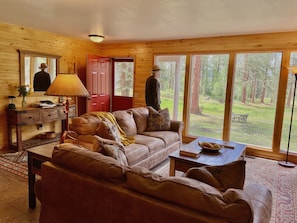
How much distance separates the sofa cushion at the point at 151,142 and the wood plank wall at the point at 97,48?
227cm

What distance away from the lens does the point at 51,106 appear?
15.9 feet

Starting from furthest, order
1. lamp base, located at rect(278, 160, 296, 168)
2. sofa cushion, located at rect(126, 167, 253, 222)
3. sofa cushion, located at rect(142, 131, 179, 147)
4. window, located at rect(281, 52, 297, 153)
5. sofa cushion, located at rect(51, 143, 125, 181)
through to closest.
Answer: window, located at rect(281, 52, 297, 153)
lamp base, located at rect(278, 160, 296, 168)
sofa cushion, located at rect(142, 131, 179, 147)
sofa cushion, located at rect(51, 143, 125, 181)
sofa cushion, located at rect(126, 167, 253, 222)

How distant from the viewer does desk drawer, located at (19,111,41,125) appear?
169 inches

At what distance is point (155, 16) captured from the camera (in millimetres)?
3455

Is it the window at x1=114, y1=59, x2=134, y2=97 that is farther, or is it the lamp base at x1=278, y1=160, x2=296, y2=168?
the window at x1=114, y1=59, x2=134, y2=97

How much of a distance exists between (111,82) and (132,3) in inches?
151

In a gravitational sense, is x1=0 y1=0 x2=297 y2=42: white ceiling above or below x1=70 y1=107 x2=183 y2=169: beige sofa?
above

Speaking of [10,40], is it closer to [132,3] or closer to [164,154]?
[132,3]

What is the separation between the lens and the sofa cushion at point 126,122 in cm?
370

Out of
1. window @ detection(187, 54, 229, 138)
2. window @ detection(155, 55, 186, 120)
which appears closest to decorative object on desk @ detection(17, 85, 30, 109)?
window @ detection(155, 55, 186, 120)

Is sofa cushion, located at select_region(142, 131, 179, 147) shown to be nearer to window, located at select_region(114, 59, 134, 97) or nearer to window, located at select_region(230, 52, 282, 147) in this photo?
window, located at select_region(230, 52, 282, 147)

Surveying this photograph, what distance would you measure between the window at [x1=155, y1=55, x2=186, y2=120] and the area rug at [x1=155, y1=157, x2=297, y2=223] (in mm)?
1940

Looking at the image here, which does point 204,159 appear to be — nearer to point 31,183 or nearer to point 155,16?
point 31,183

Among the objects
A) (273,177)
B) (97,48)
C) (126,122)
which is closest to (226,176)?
(126,122)
